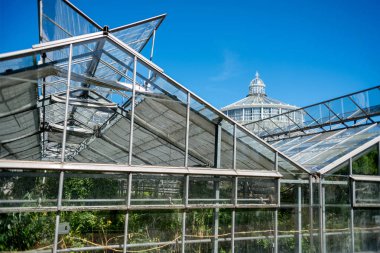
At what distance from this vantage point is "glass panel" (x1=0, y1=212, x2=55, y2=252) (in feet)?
19.0

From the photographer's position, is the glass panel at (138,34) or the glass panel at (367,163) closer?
the glass panel at (367,163)

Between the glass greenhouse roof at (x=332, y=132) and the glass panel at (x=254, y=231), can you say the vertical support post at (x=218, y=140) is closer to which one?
the glass panel at (x=254, y=231)

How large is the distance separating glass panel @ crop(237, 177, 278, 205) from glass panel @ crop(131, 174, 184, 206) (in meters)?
1.50

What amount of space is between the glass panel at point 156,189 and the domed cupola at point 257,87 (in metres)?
29.9

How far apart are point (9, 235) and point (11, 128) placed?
257 centimetres

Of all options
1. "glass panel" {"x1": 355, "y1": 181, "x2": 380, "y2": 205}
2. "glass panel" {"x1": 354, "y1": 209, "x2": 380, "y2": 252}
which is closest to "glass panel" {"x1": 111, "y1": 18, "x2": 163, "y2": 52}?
"glass panel" {"x1": 355, "y1": 181, "x2": 380, "y2": 205}

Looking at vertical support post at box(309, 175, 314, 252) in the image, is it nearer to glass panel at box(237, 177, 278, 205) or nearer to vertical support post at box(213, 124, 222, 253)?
glass panel at box(237, 177, 278, 205)

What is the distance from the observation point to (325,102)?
1566cm

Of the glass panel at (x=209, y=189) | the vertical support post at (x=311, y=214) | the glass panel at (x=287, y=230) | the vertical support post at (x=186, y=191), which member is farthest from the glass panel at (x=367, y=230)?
the vertical support post at (x=186, y=191)

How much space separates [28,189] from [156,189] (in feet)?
7.75

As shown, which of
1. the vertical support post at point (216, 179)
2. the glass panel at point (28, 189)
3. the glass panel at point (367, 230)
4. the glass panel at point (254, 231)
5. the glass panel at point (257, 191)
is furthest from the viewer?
the glass panel at point (367, 230)

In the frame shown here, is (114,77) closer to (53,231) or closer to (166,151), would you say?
(166,151)

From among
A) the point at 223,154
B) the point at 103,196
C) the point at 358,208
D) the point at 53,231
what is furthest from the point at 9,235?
the point at 358,208

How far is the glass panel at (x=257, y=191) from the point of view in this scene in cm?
798
